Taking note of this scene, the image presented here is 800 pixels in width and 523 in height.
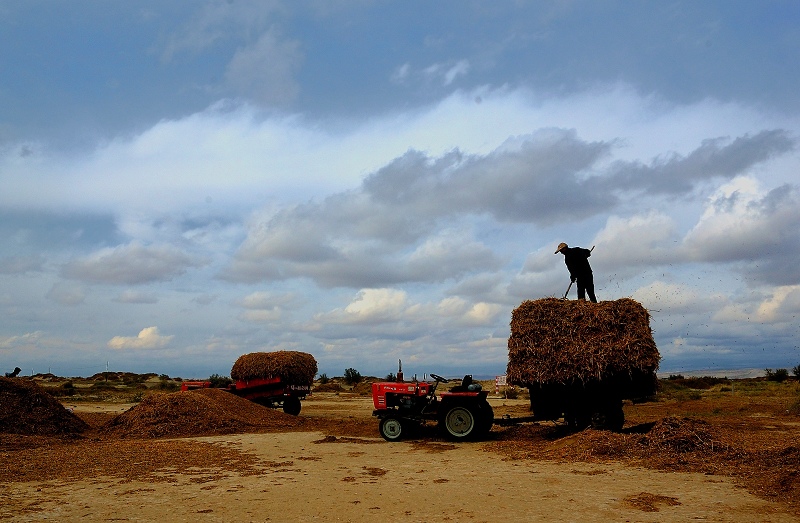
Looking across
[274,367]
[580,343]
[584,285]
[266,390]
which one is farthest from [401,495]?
[266,390]

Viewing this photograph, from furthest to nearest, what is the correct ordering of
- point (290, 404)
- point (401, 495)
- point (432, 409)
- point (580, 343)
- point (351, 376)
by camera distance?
point (351, 376) → point (290, 404) → point (432, 409) → point (580, 343) → point (401, 495)

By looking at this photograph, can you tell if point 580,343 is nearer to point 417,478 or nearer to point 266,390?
point 417,478

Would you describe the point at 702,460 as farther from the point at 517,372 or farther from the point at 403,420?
the point at 403,420

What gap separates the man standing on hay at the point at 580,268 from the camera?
52.9 ft

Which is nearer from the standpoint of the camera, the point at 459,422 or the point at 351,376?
the point at 459,422

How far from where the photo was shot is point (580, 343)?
1413cm

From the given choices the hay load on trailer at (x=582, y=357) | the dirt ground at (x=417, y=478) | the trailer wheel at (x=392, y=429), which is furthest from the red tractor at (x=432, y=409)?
the hay load on trailer at (x=582, y=357)

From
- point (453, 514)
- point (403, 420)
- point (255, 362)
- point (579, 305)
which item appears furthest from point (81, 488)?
point (255, 362)

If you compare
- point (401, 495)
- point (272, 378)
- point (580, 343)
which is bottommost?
point (401, 495)

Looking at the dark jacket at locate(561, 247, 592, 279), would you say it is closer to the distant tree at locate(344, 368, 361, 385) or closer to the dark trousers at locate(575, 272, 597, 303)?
the dark trousers at locate(575, 272, 597, 303)

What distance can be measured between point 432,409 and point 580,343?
4485mm

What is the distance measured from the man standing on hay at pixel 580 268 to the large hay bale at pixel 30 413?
47.5ft

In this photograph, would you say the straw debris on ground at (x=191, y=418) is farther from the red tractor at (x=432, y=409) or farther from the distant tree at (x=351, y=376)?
the distant tree at (x=351, y=376)

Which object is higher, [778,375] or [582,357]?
[582,357]
